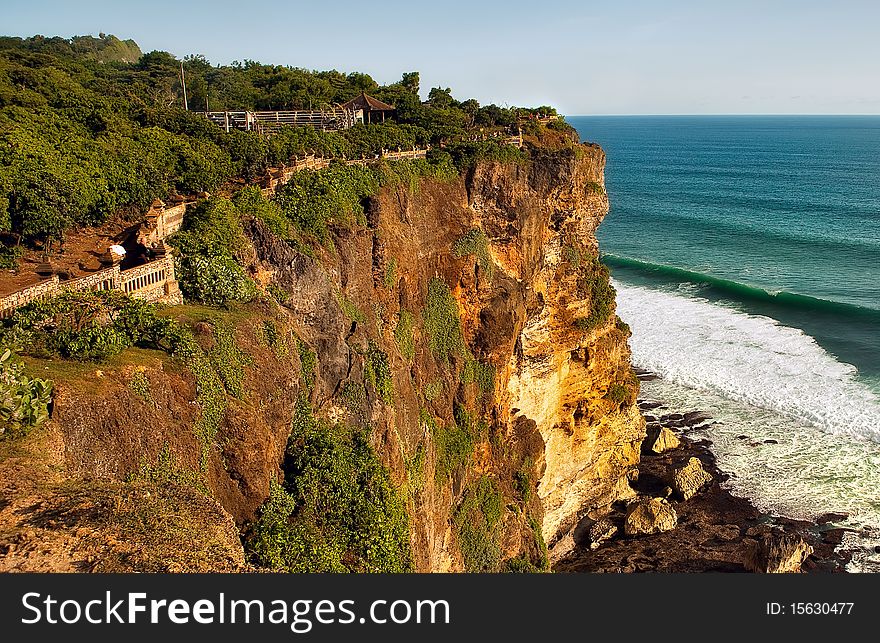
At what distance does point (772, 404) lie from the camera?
45094 millimetres

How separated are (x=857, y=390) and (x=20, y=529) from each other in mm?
49290

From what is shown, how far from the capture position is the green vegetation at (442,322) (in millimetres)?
28188

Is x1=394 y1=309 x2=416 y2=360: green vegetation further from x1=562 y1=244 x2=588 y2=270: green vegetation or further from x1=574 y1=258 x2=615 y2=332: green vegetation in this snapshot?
x1=562 y1=244 x2=588 y2=270: green vegetation

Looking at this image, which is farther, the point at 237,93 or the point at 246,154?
the point at 237,93

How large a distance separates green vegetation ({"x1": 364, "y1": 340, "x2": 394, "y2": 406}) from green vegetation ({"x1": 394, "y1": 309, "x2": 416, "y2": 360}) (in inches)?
102

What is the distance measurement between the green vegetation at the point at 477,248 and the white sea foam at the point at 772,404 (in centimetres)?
1918

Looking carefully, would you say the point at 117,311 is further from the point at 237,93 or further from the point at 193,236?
the point at 237,93

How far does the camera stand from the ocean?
38.2 metres

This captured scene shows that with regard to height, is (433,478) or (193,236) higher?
(193,236)

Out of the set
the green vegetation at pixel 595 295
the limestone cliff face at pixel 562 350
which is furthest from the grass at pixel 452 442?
the green vegetation at pixel 595 295

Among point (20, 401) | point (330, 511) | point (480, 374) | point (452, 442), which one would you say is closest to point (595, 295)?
point (480, 374)

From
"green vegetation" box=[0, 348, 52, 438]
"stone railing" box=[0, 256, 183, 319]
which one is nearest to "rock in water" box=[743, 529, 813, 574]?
"stone railing" box=[0, 256, 183, 319]

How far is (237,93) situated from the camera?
152 feet

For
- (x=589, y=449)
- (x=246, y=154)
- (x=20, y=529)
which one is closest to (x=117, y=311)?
(x=20, y=529)
